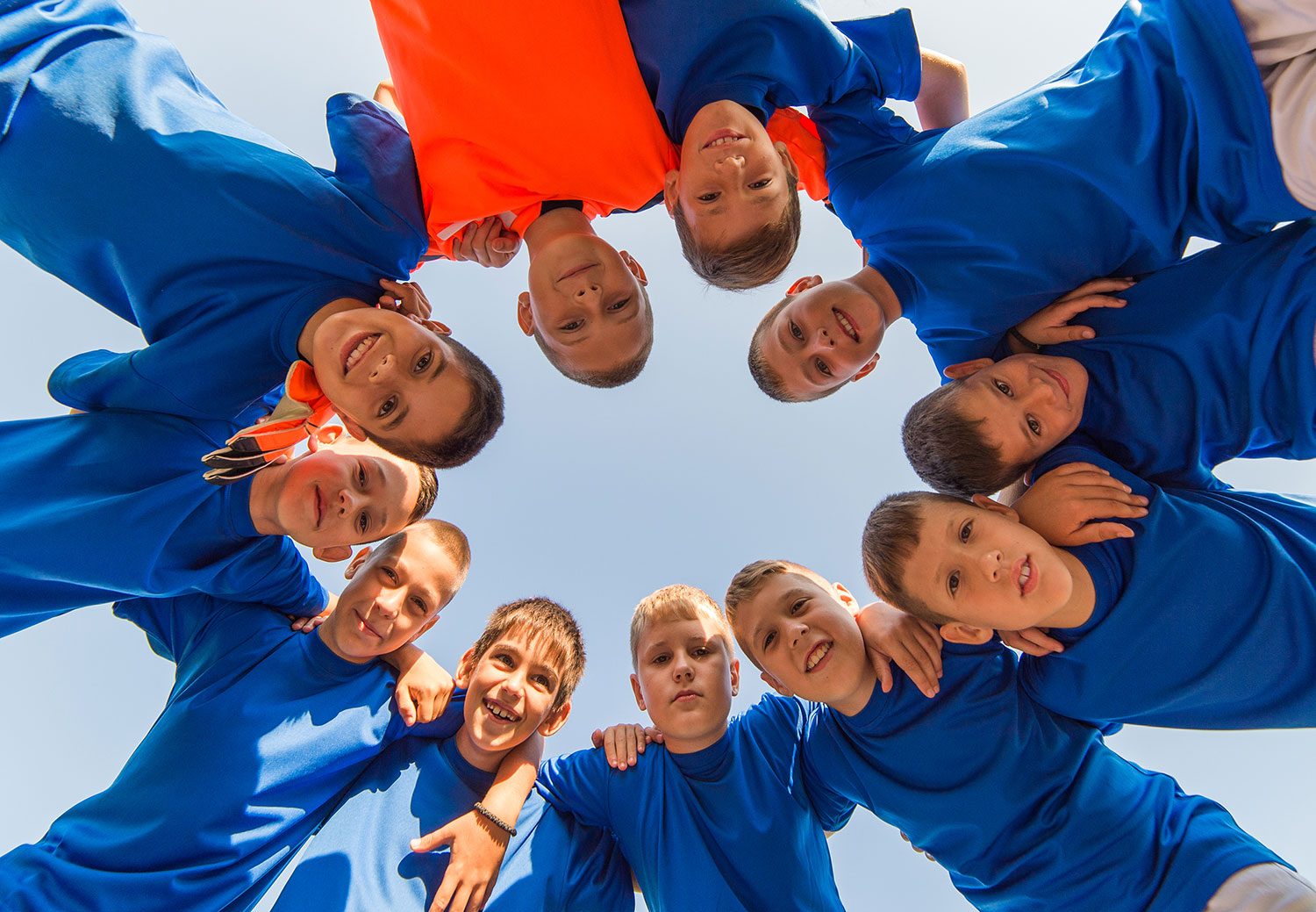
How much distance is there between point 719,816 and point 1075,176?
1.84 meters

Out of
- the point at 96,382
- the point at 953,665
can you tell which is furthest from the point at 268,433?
the point at 953,665

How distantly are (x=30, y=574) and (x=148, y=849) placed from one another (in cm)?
71

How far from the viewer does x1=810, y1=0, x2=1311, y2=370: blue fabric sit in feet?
5.05

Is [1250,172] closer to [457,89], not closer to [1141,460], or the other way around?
[1141,460]

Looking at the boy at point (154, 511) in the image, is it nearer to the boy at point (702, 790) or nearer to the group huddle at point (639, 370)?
the group huddle at point (639, 370)

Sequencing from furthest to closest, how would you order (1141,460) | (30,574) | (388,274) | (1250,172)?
(388,274) < (1141,460) < (30,574) < (1250,172)

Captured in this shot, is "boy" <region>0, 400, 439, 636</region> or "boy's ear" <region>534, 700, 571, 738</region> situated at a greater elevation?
"boy" <region>0, 400, 439, 636</region>

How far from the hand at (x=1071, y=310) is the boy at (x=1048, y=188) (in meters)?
0.03

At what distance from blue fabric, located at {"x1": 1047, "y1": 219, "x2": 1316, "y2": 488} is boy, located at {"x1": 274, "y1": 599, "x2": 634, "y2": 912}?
167 cm

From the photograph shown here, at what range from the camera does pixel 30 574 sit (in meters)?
1.73

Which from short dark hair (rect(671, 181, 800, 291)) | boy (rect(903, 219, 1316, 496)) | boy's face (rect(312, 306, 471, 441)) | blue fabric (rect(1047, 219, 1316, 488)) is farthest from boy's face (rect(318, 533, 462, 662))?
blue fabric (rect(1047, 219, 1316, 488))

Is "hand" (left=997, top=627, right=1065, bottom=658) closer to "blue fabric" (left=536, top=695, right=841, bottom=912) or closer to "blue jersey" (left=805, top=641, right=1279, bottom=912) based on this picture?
"blue jersey" (left=805, top=641, right=1279, bottom=912)

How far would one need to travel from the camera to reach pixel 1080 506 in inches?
66.4

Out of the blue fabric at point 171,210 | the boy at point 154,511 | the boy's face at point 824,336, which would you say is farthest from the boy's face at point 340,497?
the boy's face at point 824,336
